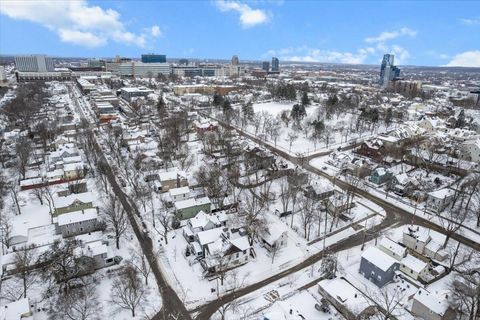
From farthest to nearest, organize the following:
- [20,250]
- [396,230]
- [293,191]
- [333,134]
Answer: [333,134], [293,191], [396,230], [20,250]

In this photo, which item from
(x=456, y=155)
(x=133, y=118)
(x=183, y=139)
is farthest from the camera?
(x=133, y=118)

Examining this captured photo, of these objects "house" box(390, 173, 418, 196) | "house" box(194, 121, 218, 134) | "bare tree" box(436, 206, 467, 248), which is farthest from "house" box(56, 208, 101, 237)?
"house" box(390, 173, 418, 196)

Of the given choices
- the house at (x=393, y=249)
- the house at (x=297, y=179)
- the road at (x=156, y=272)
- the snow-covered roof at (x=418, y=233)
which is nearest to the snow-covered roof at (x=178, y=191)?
the road at (x=156, y=272)

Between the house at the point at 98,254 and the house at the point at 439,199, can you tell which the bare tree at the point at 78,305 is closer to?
the house at the point at 98,254

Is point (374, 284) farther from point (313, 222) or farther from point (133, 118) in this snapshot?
point (133, 118)

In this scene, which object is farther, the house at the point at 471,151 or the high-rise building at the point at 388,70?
the high-rise building at the point at 388,70

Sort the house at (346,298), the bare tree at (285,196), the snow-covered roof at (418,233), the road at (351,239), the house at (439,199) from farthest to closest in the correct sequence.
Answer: the house at (439,199), the bare tree at (285,196), the snow-covered roof at (418,233), the road at (351,239), the house at (346,298)

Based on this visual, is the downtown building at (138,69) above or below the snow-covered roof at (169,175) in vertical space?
above

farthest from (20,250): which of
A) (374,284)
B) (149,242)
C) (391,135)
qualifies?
(391,135)
